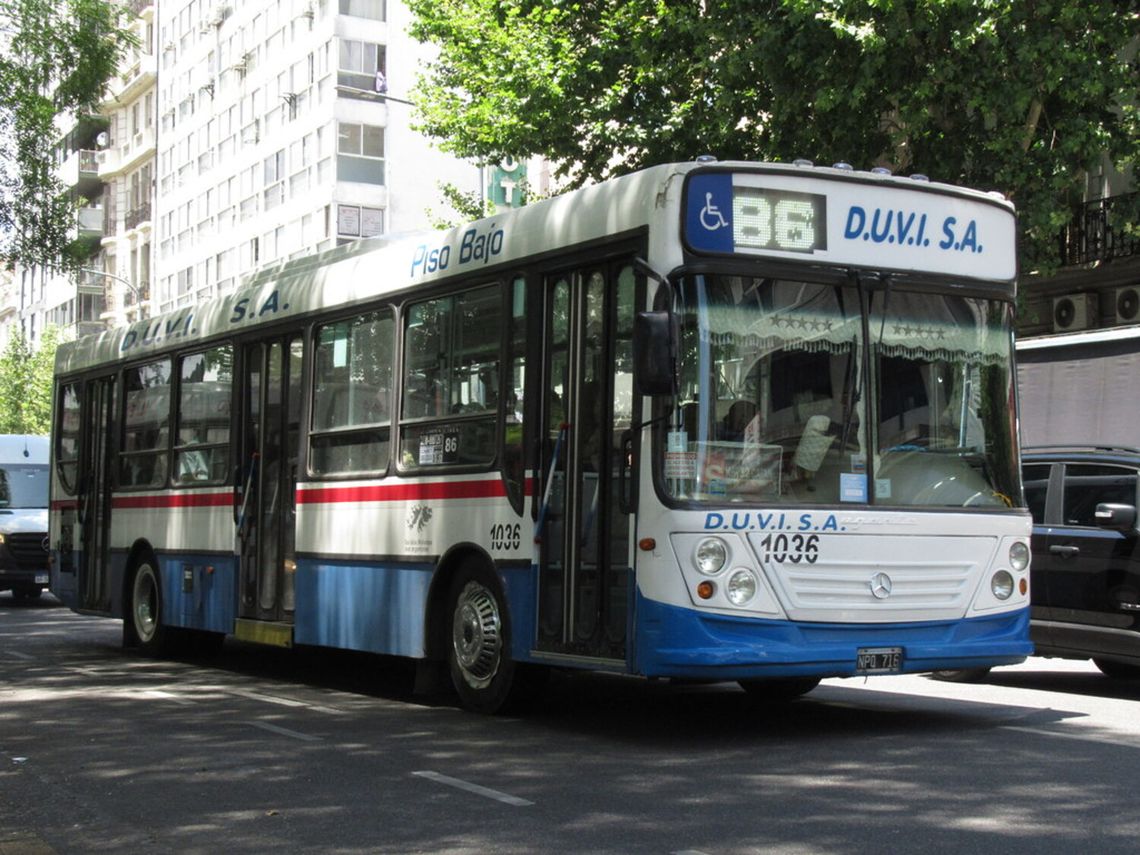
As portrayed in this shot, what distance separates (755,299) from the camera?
9586 mm

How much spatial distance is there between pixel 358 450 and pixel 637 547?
3.67m

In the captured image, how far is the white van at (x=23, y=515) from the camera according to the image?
89.4 ft

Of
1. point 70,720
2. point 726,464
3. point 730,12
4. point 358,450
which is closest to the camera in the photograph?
point 726,464

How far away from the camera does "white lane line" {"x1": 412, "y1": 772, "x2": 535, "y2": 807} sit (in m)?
7.89

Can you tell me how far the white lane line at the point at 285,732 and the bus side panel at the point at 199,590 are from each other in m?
3.68

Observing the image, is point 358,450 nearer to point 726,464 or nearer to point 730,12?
point 726,464

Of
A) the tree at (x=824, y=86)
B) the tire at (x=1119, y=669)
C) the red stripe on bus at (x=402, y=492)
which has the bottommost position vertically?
the tire at (x=1119, y=669)

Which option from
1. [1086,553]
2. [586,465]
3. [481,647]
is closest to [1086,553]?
[1086,553]

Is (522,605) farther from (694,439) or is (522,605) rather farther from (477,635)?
(694,439)

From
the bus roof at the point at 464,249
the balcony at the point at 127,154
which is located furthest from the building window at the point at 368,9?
the bus roof at the point at 464,249

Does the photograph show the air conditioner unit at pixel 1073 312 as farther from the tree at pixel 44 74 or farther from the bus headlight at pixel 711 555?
the bus headlight at pixel 711 555

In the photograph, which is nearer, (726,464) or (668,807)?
(668,807)

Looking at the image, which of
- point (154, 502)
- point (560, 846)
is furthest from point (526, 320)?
point (154, 502)

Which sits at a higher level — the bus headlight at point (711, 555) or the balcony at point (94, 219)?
the balcony at point (94, 219)
